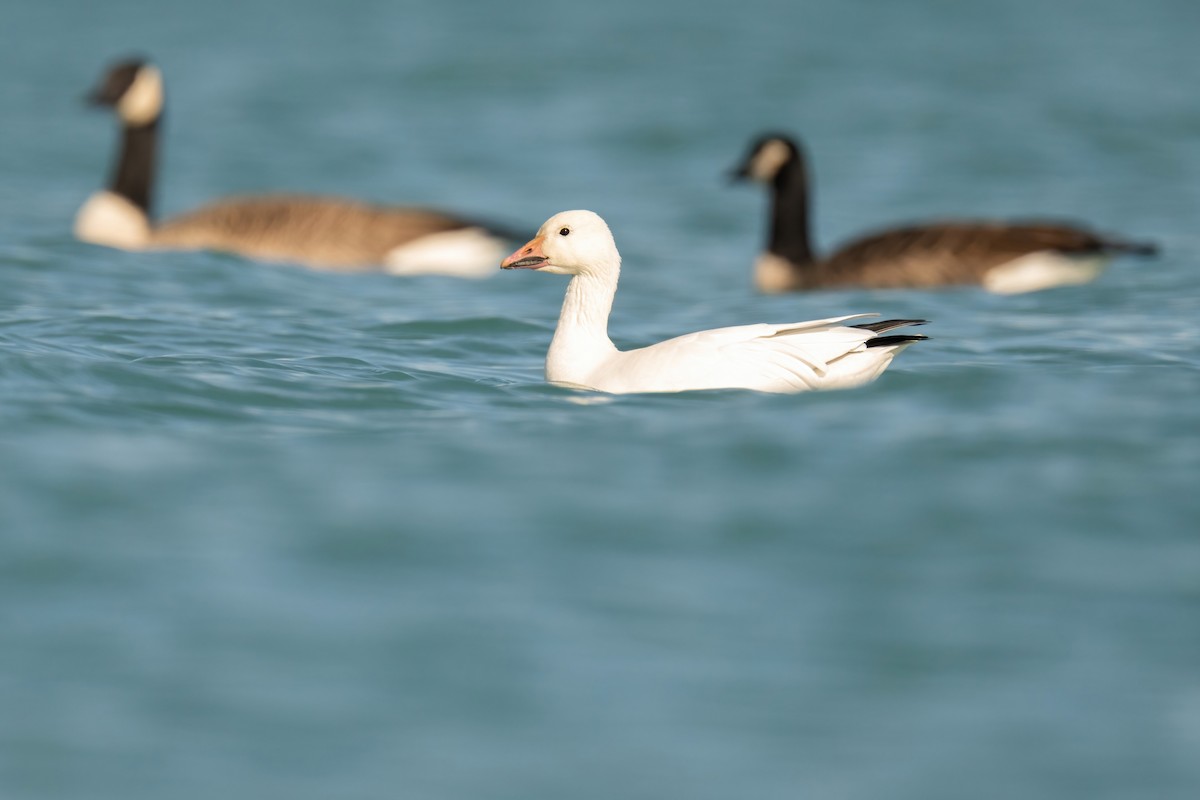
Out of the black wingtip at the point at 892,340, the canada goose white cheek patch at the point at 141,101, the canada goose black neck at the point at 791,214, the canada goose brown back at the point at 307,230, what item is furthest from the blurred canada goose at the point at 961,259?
the canada goose white cheek patch at the point at 141,101

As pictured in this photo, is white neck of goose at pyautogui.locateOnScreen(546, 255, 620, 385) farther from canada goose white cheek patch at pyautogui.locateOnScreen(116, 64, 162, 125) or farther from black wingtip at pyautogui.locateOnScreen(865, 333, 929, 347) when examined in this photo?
canada goose white cheek patch at pyautogui.locateOnScreen(116, 64, 162, 125)

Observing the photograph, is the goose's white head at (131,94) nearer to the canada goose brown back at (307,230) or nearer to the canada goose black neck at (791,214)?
the canada goose brown back at (307,230)

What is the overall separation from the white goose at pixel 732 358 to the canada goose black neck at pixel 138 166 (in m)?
8.15

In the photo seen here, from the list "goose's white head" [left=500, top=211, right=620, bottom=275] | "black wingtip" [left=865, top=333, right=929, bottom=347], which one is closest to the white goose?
"black wingtip" [left=865, top=333, right=929, bottom=347]

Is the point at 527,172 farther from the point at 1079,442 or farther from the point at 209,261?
the point at 1079,442

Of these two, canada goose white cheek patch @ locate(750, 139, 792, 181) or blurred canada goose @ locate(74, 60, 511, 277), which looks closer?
blurred canada goose @ locate(74, 60, 511, 277)

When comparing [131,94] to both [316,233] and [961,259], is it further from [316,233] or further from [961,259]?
[961,259]

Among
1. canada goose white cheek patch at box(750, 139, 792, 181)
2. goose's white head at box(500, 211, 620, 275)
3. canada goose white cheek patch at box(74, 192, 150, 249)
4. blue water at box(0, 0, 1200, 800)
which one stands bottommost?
blue water at box(0, 0, 1200, 800)

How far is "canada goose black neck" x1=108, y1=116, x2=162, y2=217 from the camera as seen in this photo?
47.7 feet

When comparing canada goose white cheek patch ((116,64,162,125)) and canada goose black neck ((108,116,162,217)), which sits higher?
canada goose white cheek patch ((116,64,162,125))

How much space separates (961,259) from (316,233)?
517 cm

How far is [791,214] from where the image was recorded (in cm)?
1359

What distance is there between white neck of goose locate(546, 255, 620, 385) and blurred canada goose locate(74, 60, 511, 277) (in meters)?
5.99

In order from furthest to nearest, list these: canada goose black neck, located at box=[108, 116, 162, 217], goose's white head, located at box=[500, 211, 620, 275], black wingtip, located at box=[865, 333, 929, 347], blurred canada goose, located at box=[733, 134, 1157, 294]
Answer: canada goose black neck, located at box=[108, 116, 162, 217] < blurred canada goose, located at box=[733, 134, 1157, 294] < goose's white head, located at box=[500, 211, 620, 275] < black wingtip, located at box=[865, 333, 929, 347]
